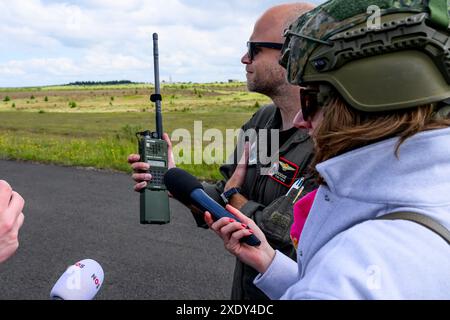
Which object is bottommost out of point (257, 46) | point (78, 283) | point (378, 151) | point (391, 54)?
point (78, 283)

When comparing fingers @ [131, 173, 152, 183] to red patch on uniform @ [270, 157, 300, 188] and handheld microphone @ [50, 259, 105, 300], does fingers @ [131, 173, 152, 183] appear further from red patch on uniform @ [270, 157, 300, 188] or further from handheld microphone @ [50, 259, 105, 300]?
handheld microphone @ [50, 259, 105, 300]

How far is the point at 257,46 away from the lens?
2.77 m

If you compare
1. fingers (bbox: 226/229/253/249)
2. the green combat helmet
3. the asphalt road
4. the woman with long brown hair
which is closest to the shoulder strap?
the woman with long brown hair

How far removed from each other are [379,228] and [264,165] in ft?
5.22

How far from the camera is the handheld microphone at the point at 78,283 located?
1441mm

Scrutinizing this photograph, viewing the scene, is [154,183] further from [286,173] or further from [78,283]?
[78,283]

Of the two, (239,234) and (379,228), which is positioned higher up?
(379,228)

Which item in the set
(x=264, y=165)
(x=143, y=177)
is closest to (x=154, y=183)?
(x=143, y=177)

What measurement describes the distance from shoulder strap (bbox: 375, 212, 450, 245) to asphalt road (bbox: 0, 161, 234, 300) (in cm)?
390

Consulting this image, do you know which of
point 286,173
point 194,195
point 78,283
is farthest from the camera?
point 286,173

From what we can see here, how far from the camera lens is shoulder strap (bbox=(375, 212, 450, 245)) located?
849mm

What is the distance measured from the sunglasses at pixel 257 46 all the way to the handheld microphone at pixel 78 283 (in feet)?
5.31
